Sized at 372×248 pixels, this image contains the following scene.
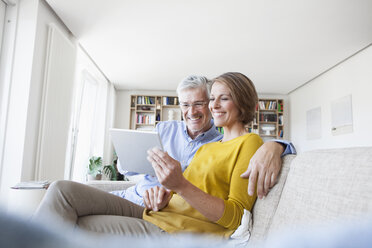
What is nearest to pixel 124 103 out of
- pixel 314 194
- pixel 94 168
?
Answer: pixel 94 168

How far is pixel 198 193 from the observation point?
1023 millimetres

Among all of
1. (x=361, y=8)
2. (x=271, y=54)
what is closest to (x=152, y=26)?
(x=271, y=54)

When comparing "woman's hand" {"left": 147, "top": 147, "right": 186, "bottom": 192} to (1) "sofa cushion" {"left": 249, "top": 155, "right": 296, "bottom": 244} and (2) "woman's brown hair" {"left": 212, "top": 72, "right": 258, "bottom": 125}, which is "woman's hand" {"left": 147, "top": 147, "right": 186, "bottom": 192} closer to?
(1) "sofa cushion" {"left": 249, "top": 155, "right": 296, "bottom": 244}

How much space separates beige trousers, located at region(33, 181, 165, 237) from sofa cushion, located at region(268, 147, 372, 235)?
0.48 meters

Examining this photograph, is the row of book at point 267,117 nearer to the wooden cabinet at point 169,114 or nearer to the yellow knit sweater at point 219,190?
the wooden cabinet at point 169,114

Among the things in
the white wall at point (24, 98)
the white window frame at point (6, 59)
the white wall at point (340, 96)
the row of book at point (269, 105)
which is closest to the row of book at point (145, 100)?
the row of book at point (269, 105)

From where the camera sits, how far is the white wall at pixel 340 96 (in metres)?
4.80

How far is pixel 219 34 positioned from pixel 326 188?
4004 mm

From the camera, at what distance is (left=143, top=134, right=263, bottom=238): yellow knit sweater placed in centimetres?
107

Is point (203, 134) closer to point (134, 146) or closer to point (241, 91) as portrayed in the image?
point (134, 146)

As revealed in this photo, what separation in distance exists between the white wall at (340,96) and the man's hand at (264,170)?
174 inches

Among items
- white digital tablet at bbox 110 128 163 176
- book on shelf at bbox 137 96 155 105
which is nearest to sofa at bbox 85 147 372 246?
white digital tablet at bbox 110 128 163 176

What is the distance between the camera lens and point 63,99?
4102 mm

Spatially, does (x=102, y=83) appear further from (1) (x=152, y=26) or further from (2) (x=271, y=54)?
(2) (x=271, y=54)
